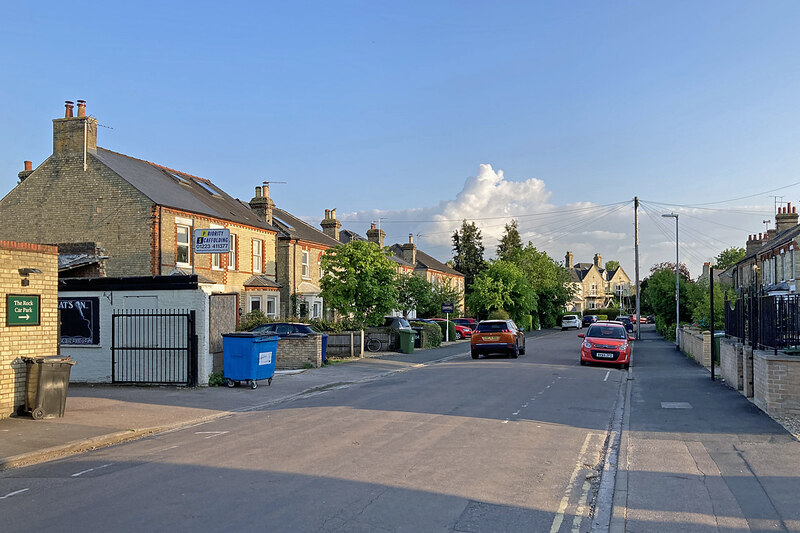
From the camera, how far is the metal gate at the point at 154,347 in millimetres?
16766

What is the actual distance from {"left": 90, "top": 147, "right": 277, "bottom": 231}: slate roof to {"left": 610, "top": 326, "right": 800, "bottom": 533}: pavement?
22.1m

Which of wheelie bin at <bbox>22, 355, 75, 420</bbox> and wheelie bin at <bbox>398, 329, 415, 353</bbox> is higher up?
wheelie bin at <bbox>22, 355, 75, 420</bbox>

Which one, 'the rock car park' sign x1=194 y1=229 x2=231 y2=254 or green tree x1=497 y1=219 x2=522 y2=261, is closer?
'the rock car park' sign x1=194 y1=229 x2=231 y2=254

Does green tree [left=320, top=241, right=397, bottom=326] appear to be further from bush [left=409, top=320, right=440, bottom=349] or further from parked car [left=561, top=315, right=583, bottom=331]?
parked car [left=561, top=315, right=583, bottom=331]

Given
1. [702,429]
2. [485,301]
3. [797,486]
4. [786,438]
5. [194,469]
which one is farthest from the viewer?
[485,301]

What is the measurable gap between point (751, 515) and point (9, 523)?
7.09 meters

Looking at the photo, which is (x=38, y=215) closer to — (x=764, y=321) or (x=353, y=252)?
(x=353, y=252)

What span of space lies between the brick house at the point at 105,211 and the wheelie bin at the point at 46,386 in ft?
49.0

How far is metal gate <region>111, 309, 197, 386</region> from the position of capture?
1677cm

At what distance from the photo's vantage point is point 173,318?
1688 centimetres

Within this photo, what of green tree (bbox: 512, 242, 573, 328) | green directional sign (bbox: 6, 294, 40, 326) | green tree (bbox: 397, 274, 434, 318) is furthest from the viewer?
green tree (bbox: 512, 242, 573, 328)

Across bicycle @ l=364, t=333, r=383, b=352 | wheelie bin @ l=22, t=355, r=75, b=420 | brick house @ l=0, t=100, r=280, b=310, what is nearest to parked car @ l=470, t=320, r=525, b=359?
bicycle @ l=364, t=333, r=383, b=352

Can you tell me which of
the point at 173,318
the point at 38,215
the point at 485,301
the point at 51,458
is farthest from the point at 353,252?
the point at 485,301

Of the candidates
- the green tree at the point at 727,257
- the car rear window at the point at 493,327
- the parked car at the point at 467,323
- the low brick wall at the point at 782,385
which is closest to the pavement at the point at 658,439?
the low brick wall at the point at 782,385
